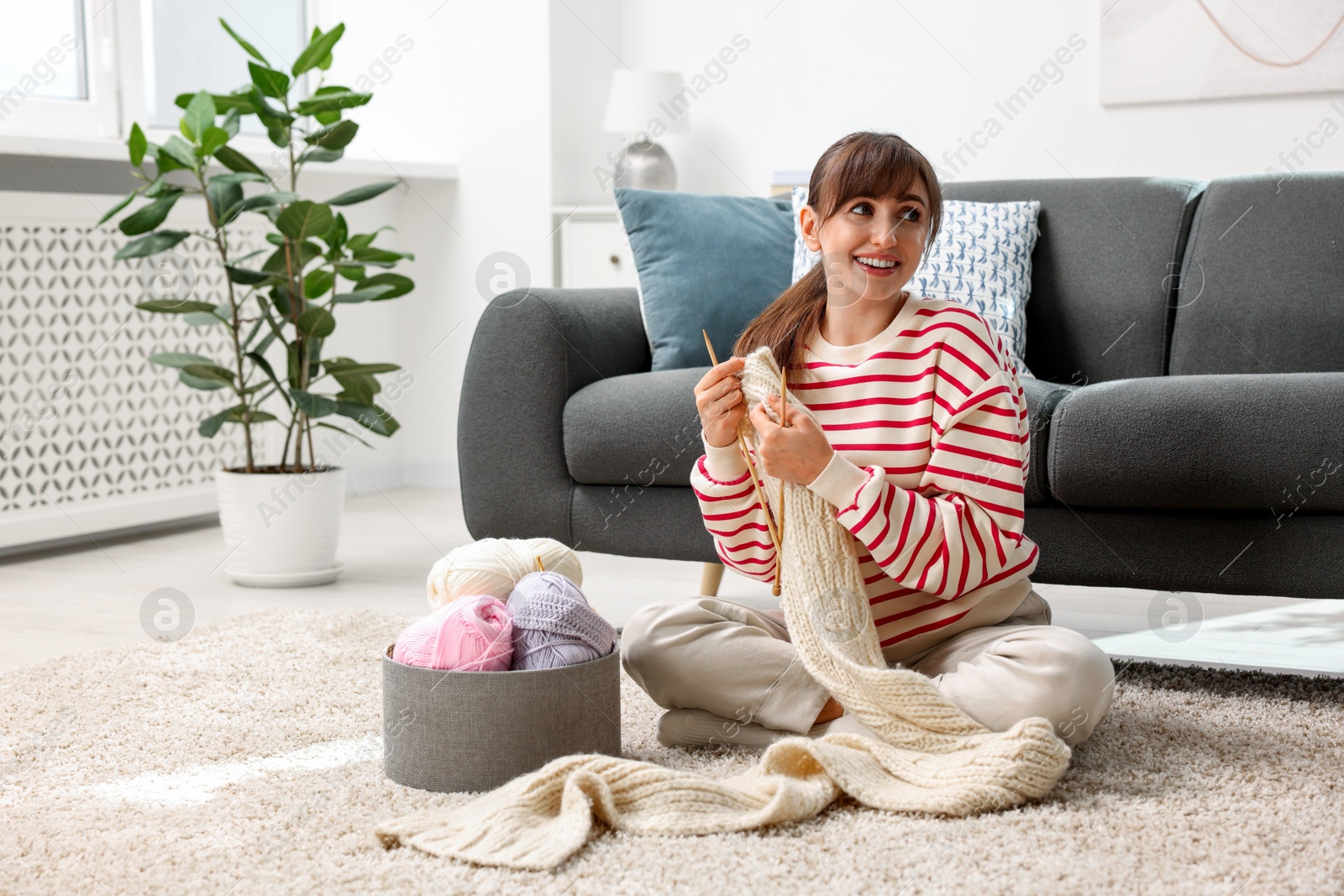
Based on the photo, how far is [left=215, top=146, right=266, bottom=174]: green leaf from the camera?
8.02 feet

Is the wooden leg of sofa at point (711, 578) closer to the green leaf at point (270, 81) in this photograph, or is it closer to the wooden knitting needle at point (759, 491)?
the wooden knitting needle at point (759, 491)

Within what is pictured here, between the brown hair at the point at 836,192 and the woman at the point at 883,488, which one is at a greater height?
the brown hair at the point at 836,192

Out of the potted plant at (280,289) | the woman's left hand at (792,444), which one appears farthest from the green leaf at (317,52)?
the woman's left hand at (792,444)

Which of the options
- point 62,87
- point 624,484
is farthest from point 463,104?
point 624,484

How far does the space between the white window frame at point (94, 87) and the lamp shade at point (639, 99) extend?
1.16m

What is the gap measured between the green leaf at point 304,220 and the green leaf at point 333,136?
14 cm

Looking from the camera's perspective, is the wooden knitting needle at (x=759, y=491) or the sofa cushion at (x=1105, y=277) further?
the sofa cushion at (x=1105, y=277)

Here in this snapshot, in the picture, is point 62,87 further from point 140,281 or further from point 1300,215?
point 1300,215

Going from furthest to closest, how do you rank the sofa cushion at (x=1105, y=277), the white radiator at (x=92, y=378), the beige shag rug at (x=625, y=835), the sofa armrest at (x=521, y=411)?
the white radiator at (x=92, y=378), the sofa cushion at (x=1105, y=277), the sofa armrest at (x=521, y=411), the beige shag rug at (x=625, y=835)

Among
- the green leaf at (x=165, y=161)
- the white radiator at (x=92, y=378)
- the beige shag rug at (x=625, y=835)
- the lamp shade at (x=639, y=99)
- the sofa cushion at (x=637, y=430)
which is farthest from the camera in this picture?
the lamp shade at (x=639, y=99)

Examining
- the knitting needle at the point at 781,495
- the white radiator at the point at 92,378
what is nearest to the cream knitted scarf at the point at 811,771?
the knitting needle at the point at 781,495

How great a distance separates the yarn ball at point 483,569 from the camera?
51.9 inches

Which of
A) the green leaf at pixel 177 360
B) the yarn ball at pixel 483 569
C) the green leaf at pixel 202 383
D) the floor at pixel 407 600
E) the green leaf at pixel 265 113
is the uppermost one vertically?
the green leaf at pixel 265 113

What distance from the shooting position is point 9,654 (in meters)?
1.90
